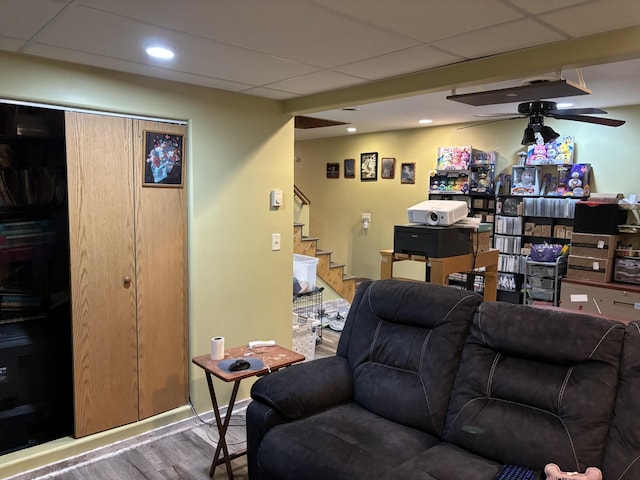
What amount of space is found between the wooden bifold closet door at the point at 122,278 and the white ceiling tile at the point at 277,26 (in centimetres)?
105

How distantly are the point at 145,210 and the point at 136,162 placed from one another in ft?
0.96

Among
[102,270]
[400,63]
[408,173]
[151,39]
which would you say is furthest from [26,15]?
[408,173]

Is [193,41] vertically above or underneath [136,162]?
above

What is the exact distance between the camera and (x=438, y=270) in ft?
9.74

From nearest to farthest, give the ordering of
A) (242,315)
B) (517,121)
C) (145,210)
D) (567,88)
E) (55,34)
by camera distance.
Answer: (55,34) < (567,88) < (145,210) < (242,315) < (517,121)

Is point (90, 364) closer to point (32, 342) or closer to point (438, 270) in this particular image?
point (32, 342)

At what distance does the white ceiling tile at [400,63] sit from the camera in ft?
7.24

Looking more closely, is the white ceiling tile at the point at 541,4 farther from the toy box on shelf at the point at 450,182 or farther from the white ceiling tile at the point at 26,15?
the toy box on shelf at the point at 450,182

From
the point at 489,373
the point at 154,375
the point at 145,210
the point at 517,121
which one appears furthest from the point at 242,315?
the point at 517,121

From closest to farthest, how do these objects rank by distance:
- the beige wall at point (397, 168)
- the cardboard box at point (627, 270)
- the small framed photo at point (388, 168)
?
the cardboard box at point (627, 270), the beige wall at point (397, 168), the small framed photo at point (388, 168)

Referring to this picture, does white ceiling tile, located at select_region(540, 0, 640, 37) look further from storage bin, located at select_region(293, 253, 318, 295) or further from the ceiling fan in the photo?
storage bin, located at select_region(293, 253, 318, 295)

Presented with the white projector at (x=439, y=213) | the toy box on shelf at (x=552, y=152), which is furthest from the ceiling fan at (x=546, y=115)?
the white projector at (x=439, y=213)

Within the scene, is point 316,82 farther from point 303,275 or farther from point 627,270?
point 627,270

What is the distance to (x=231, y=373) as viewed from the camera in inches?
91.0
